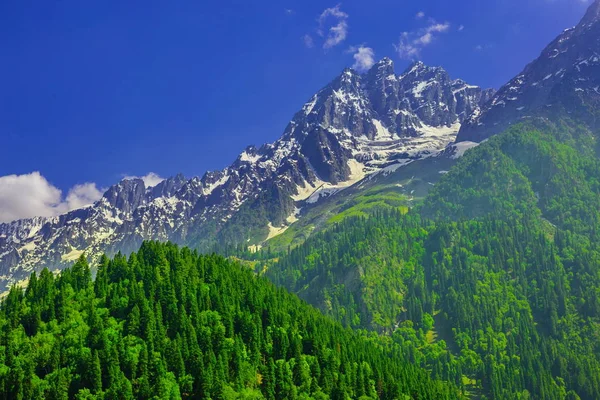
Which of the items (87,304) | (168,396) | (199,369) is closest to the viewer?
(168,396)

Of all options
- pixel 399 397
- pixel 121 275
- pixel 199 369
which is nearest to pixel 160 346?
pixel 199 369

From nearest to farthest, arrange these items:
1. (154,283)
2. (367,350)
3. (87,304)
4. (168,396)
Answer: (168,396), (87,304), (154,283), (367,350)

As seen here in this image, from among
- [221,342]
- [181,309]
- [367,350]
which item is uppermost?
[181,309]

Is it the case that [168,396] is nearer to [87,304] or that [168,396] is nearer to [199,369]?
[199,369]

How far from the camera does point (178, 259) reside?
195500 mm

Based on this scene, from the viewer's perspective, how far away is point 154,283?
6969 inches

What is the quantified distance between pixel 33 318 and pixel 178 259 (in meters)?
53.2

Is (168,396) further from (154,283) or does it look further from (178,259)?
(178,259)

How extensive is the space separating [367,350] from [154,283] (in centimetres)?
7061

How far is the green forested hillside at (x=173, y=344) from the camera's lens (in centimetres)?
12725

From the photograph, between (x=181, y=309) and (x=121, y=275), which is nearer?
(x=181, y=309)

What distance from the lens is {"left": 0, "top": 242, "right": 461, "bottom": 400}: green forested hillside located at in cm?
12725

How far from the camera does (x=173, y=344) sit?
140 meters

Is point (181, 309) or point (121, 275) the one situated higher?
point (121, 275)
